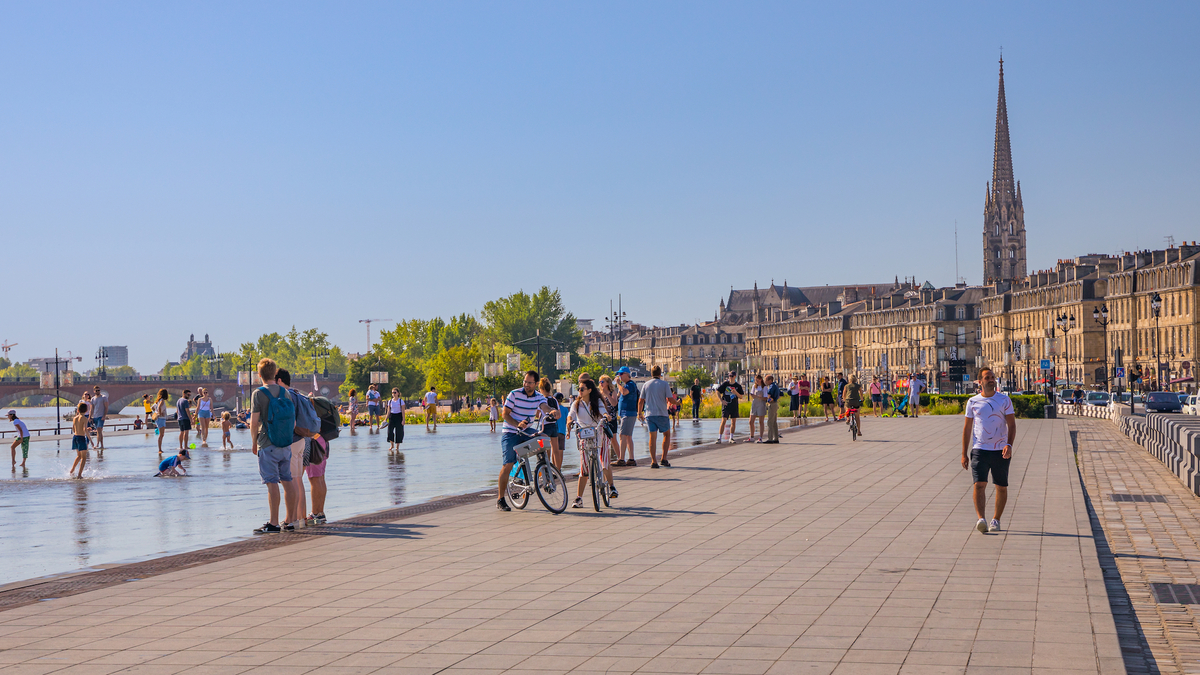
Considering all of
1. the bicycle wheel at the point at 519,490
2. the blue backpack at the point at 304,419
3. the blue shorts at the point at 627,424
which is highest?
the blue backpack at the point at 304,419

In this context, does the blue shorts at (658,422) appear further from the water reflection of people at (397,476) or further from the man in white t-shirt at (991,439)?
the man in white t-shirt at (991,439)

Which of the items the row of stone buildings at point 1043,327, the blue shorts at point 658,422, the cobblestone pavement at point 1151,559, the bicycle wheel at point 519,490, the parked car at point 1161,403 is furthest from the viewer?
the row of stone buildings at point 1043,327

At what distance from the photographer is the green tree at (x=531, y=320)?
142125 mm

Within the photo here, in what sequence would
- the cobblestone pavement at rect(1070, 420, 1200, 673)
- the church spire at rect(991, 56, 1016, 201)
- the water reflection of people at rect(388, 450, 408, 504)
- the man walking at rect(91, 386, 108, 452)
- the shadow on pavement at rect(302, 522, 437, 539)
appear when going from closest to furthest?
the cobblestone pavement at rect(1070, 420, 1200, 673) < the shadow on pavement at rect(302, 522, 437, 539) < the water reflection of people at rect(388, 450, 408, 504) < the man walking at rect(91, 386, 108, 452) < the church spire at rect(991, 56, 1016, 201)

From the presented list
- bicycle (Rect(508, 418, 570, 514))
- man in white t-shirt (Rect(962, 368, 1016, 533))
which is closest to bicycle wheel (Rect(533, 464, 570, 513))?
bicycle (Rect(508, 418, 570, 514))

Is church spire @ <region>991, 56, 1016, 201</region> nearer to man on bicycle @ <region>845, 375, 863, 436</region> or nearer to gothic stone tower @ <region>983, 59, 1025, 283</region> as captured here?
gothic stone tower @ <region>983, 59, 1025, 283</region>

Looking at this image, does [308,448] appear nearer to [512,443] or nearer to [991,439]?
[512,443]

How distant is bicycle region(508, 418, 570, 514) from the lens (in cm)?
1416

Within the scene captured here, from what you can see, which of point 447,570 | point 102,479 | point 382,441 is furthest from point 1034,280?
point 447,570

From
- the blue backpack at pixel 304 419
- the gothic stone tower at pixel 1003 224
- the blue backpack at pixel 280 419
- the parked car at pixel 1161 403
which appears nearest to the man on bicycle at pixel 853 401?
the blue backpack at pixel 304 419

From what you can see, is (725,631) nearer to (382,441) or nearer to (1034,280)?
(382,441)

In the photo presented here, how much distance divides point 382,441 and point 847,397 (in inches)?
567

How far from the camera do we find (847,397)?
101ft

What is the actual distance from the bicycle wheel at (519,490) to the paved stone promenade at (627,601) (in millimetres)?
353
